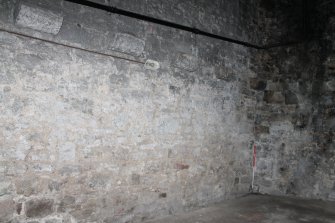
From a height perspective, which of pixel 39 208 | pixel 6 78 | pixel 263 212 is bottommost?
pixel 263 212

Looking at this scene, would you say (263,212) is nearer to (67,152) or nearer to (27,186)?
(67,152)

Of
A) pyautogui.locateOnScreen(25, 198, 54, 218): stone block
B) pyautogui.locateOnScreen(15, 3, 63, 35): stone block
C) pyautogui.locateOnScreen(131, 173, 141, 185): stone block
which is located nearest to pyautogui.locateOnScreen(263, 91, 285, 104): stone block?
pyautogui.locateOnScreen(131, 173, 141, 185): stone block

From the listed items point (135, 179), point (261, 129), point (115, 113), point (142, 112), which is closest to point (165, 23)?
point (142, 112)

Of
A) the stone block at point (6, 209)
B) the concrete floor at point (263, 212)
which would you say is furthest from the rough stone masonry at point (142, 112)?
the concrete floor at point (263, 212)

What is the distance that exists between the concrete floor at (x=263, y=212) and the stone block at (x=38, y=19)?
2.40m

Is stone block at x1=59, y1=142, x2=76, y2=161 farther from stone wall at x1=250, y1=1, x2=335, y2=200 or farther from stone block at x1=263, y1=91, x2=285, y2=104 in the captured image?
stone block at x1=263, y1=91, x2=285, y2=104

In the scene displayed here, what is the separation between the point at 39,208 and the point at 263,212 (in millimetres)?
2748

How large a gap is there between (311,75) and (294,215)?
7.30 ft

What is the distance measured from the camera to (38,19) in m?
2.83

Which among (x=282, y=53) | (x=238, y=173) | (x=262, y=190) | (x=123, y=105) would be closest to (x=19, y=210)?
(x=123, y=105)

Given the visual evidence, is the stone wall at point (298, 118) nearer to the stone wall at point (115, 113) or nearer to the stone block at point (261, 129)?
the stone block at point (261, 129)

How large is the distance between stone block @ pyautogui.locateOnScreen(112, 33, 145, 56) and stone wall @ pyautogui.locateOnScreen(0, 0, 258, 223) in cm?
1

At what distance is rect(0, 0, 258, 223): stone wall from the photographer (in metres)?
2.78

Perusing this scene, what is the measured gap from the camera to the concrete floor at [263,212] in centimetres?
369
